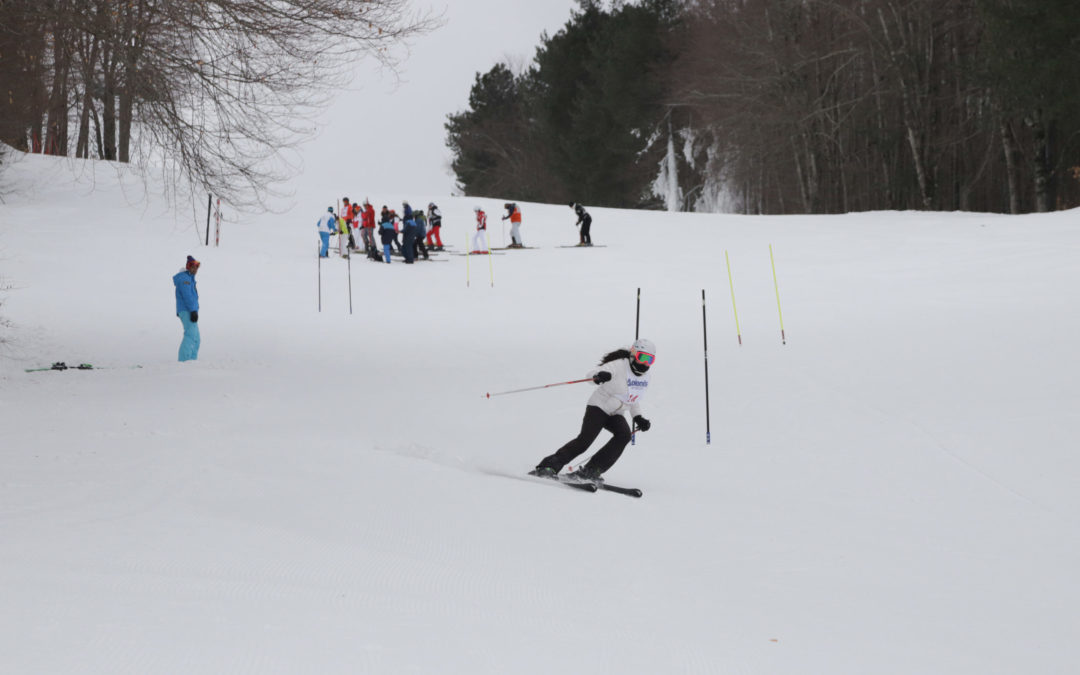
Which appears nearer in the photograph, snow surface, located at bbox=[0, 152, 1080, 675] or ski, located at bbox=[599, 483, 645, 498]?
snow surface, located at bbox=[0, 152, 1080, 675]

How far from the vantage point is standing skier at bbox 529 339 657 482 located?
8.05m

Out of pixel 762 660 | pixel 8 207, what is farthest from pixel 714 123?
pixel 762 660

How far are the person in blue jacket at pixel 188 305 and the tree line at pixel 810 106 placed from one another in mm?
24320

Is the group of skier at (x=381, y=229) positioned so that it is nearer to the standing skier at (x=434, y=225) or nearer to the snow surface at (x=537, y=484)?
the standing skier at (x=434, y=225)

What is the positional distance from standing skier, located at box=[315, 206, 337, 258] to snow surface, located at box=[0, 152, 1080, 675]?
399 centimetres

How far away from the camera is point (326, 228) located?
24.7 m

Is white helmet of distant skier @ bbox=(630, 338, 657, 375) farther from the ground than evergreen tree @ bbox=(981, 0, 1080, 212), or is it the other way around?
evergreen tree @ bbox=(981, 0, 1080, 212)

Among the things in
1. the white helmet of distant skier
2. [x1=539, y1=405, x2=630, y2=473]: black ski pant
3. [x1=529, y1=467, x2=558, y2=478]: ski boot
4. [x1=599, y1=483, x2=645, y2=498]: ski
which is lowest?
[x1=599, y1=483, x2=645, y2=498]: ski

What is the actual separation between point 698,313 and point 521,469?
10521 millimetres

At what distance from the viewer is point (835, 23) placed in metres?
36.4

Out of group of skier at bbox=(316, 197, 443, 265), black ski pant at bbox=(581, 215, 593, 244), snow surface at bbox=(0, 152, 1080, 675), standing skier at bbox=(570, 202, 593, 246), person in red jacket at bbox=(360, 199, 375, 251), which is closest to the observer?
snow surface at bbox=(0, 152, 1080, 675)

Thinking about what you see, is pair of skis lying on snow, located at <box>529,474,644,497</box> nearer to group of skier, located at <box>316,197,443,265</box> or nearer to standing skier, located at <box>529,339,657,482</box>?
standing skier, located at <box>529,339,657,482</box>

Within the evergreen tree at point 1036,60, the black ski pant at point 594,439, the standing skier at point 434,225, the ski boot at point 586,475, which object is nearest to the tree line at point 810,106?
the evergreen tree at point 1036,60

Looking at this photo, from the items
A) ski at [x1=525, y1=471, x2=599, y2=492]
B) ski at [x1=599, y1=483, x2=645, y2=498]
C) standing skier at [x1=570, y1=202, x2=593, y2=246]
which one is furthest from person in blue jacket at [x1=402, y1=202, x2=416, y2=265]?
ski at [x1=599, y1=483, x2=645, y2=498]
